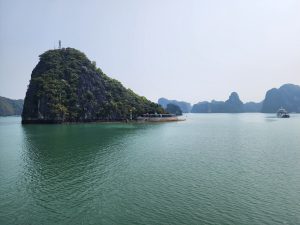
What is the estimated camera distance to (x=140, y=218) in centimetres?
2783

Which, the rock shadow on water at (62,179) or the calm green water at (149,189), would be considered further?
the rock shadow on water at (62,179)

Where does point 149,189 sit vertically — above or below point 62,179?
below

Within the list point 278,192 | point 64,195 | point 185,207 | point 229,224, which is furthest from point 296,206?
point 64,195

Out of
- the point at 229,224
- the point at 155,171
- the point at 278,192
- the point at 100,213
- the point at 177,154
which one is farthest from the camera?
the point at 177,154

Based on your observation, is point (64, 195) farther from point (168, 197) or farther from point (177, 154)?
point (177, 154)

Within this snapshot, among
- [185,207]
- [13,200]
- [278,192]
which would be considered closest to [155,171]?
[185,207]

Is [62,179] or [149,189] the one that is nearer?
[149,189]

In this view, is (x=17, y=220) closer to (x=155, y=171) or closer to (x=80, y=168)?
(x=80, y=168)

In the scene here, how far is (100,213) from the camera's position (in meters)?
29.4

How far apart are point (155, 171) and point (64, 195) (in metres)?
19.0

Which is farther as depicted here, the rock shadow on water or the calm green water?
the rock shadow on water

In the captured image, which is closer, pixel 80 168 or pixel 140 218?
pixel 140 218

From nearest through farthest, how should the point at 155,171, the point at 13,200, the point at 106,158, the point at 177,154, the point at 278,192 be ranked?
the point at 13,200 → the point at 278,192 → the point at 155,171 → the point at 106,158 → the point at 177,154

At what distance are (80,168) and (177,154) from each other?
2745 centimetres
